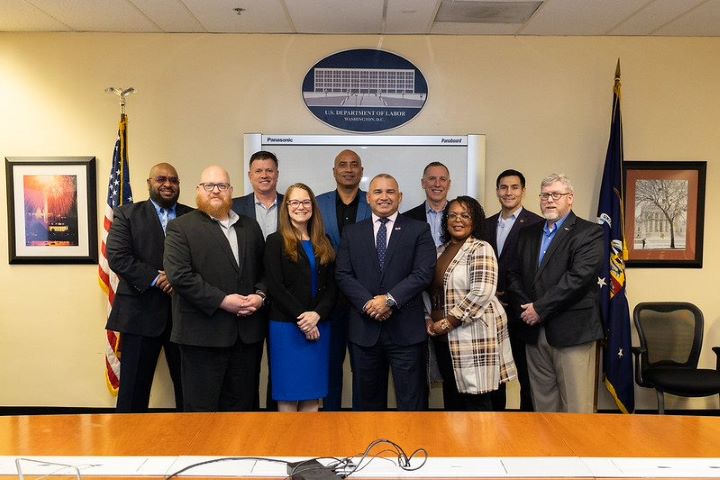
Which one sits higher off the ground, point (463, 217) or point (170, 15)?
point (170, 15)

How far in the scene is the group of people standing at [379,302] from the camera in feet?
11.0

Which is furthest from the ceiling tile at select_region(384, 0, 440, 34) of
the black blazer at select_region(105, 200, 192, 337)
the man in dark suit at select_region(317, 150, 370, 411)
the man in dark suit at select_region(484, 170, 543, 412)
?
the black blazer at select_region(105, 200, 192, 337)

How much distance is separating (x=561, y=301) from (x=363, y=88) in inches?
91.1

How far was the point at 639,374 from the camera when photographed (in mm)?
4309

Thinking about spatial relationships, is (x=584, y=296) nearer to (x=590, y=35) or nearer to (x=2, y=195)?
(x=590, y=35)

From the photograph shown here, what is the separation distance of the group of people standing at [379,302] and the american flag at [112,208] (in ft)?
3.79

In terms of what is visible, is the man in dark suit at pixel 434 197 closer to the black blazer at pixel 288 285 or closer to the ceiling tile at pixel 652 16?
the black blazer at pixel 288 285

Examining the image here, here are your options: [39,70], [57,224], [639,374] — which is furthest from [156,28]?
[639,374]

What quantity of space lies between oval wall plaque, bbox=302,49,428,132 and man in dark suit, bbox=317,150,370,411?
0.70 metres

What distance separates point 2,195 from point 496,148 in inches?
154

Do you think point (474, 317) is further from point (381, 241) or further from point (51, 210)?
point (51, 210)

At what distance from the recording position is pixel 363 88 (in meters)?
4.73

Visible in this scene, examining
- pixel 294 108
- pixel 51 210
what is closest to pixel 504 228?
pixel 294 108

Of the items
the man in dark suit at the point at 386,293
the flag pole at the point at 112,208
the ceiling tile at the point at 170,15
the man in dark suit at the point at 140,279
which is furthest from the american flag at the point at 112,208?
the man in dark suit at the point at 386,293
